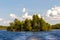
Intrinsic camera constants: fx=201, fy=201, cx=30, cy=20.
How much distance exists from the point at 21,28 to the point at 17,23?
4.48 metres

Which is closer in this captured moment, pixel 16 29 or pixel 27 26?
pixel 27 26

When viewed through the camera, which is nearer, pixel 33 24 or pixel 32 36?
pixel 32 36

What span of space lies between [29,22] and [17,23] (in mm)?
8758

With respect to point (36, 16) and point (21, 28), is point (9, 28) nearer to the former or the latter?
point (21, 28)

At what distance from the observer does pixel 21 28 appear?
375ft

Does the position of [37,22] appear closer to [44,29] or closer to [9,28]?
[44,29]

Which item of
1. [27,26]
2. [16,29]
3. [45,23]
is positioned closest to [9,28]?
[16,29]

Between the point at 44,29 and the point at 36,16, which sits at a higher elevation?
the point at 36,16

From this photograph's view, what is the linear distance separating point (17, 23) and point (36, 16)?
1208cm

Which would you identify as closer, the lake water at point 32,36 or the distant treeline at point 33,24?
the lake water at point 32,36

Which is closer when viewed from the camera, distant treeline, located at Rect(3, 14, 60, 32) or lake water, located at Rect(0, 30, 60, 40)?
lake water, located at Rect(0, 30, 60, 40)

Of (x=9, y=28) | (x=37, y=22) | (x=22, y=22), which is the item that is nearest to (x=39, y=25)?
(x=37, y=22)

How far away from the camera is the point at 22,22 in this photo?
111 meters

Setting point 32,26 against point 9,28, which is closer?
point 32,26
